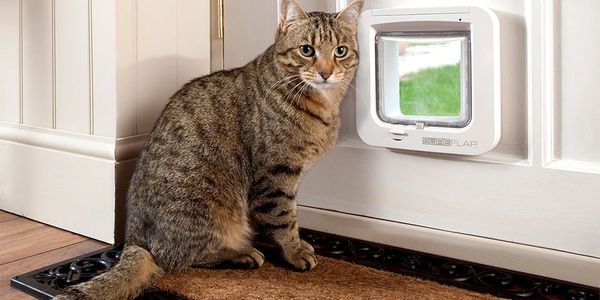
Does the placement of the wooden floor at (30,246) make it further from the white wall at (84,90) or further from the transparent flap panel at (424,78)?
the transparent flap panel at (424,78)

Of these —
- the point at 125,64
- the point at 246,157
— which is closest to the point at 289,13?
the point at 246,157

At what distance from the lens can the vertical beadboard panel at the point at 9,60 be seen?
63.5 inches

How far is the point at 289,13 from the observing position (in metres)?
1.27

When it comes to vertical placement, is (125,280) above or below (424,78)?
below

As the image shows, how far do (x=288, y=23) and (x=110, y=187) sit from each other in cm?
56

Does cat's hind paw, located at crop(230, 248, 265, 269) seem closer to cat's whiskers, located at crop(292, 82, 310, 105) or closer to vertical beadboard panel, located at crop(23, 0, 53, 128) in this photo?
cat's whiskers, located at crop(292, 82, 310, 105)

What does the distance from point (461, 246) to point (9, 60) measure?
1264 millimetres

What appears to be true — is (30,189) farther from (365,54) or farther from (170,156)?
(365,54)

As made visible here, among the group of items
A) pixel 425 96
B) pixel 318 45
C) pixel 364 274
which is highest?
pixel 318 45

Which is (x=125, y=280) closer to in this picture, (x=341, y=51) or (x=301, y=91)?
(x=301, y=91)

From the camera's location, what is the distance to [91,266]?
125 cm

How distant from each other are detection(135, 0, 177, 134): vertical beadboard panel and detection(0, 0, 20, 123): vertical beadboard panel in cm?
40

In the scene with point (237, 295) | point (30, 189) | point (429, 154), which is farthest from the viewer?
point (30, 189)

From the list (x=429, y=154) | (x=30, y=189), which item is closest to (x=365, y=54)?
(x=429, y=154)
